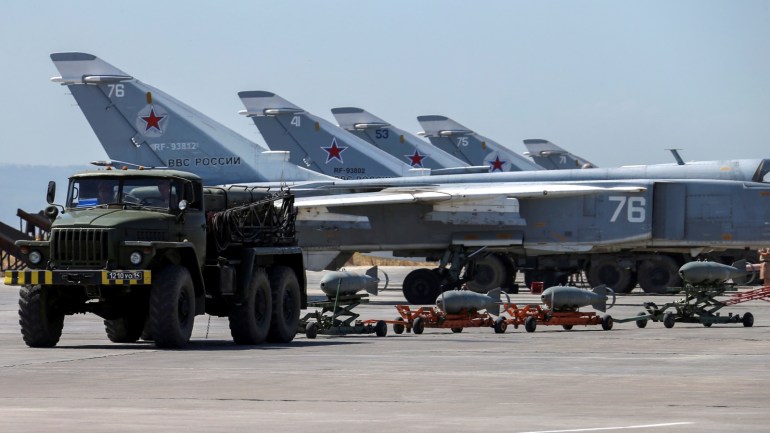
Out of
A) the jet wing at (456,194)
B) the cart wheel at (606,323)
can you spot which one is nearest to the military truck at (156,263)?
the cart wheel at (606,323)

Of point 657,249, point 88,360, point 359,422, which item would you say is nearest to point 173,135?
point 657,249

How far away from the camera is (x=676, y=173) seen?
106ft

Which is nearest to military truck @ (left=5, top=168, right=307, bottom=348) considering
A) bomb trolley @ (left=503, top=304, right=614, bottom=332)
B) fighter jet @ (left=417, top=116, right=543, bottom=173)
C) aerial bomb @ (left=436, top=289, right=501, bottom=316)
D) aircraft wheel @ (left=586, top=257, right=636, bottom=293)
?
aerial bomb @ (left=436, top=289, right=501, bottom=316)

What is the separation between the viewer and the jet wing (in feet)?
100

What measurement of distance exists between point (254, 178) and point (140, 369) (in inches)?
783

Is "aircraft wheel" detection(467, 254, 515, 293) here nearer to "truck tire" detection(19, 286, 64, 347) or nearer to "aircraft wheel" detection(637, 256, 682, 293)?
"aircraft wheel" detection(637, 256, 682, 293)

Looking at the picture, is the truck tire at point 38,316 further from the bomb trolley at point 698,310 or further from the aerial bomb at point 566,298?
the bomb trolley at point 698,310

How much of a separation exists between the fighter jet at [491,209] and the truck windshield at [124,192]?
1490 cm

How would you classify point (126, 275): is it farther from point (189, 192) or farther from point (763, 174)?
point (763, 174)

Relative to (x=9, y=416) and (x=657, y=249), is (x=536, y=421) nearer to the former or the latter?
(x=9, y=416)

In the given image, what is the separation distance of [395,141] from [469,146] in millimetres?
5903

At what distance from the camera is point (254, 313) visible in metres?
16.1

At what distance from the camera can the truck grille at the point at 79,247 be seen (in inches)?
577

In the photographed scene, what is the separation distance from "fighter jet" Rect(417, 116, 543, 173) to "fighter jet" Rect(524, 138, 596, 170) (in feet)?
24.9
